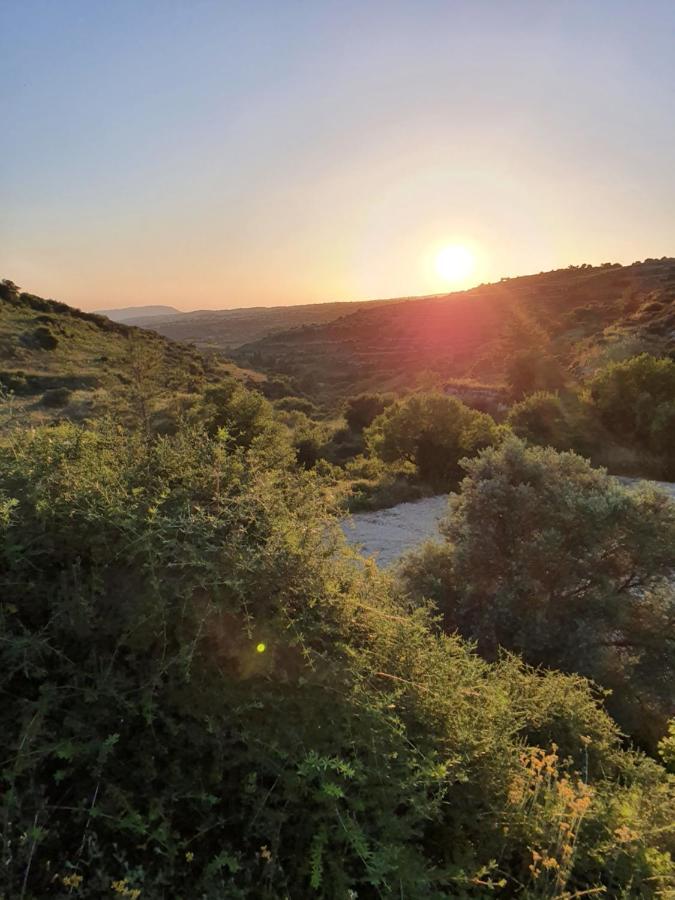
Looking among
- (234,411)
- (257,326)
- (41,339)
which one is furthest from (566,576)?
(257,326)

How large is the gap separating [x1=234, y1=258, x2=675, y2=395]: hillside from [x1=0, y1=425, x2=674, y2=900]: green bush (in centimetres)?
2461

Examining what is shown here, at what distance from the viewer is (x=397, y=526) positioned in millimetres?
12438

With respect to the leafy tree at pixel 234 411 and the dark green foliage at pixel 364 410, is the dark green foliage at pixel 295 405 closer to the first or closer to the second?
the dark green foliage at pixel 364 410

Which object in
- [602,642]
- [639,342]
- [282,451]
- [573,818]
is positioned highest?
[639,342]

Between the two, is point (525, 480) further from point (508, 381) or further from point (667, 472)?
point (508, 381)

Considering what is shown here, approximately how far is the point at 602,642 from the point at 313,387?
42.9 metres

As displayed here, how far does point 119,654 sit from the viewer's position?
7.17ft

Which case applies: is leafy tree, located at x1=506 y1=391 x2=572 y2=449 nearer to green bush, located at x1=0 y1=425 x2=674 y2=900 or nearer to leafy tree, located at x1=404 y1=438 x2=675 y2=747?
leafy tree, located at x1=404 y1=438 x2=675 y2=747

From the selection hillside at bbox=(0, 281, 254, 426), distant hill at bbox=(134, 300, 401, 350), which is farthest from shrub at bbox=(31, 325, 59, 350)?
distant hill at bbox=(134, 300, 401, 350)

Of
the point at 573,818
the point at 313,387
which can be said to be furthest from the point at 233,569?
the point at 313,387

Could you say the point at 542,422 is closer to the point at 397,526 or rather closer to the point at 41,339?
the point at 397,526

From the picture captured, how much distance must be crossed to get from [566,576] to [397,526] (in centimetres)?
691

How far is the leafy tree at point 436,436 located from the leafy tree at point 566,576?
9276mm

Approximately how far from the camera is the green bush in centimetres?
187
